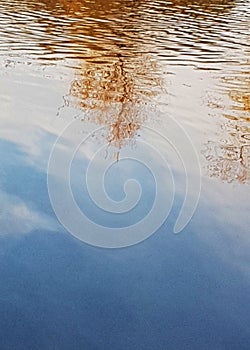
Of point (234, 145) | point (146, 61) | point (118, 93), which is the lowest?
point (234, 145)

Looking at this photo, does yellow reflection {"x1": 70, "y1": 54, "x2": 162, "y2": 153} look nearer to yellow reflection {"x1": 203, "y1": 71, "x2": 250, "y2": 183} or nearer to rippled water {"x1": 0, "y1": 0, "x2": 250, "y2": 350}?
rippled water {"x1": 0, "y1": 0, "x2": 250, "y2": 350}

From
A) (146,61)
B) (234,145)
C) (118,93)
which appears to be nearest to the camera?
(234,145)

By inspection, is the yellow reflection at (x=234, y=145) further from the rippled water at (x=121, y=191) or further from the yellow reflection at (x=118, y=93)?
the yellow reflection at (x=118, y=93)

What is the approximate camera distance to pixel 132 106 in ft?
25.2

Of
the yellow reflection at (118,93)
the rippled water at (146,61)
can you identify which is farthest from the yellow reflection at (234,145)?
the yellow reflection at (118,93)

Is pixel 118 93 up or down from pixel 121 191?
up

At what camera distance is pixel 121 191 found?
5.33 metres

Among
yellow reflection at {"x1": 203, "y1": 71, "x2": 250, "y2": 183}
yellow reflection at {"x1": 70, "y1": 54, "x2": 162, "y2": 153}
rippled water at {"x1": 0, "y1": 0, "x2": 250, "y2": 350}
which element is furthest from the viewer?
yellow reflection at {"x1": 70, "y1": 54, "x2": 162, "y2": 153}

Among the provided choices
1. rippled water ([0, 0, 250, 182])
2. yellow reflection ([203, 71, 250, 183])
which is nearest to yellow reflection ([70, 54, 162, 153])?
rippled water ([0, 0, 250, 182])

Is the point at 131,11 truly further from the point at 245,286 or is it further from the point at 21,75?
the point at 245,286

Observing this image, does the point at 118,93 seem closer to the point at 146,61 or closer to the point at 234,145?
the point at 146,61

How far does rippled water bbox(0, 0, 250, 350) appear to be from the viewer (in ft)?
12.5

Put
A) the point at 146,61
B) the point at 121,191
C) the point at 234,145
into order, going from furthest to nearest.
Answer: the point at 146,61
the point at 234,145
the point at 121,191

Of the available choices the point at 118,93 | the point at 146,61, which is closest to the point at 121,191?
the point at 118,93
